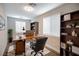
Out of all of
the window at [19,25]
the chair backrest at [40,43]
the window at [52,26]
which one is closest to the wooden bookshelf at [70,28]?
the window at [52,26]

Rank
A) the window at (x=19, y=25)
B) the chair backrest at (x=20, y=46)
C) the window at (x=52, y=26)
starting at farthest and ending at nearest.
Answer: the chair backrest at (x=20, y=46)
the window at (x=52, y=26)
the window at (x=19, y=25)

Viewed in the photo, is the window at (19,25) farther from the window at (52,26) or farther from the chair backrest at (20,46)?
the window at (52,26)

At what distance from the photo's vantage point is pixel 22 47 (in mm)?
2717

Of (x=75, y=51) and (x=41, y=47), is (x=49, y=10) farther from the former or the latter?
(x=75, y=51)

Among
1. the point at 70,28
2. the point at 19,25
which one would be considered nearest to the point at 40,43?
the point at 19,25

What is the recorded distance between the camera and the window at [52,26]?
2.43 metres

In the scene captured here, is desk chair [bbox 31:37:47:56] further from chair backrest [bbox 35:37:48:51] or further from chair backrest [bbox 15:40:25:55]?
chair backrest [bbox 15:40:25:55]

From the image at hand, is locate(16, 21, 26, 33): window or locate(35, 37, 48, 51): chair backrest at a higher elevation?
locate(16, 21, 26, 33): window

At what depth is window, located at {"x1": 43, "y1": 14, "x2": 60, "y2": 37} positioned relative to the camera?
243cm

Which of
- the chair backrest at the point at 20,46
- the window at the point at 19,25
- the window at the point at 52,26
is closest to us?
the window at the point at 19,25

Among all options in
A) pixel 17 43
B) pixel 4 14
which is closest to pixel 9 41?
pixel 17 43

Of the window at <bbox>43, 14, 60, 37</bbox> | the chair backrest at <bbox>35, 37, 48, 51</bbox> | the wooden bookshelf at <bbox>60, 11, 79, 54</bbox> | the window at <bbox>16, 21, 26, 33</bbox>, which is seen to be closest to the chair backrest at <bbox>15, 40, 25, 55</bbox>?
the chair backrest at <bbox>35, 37, 48, 51</bbox>

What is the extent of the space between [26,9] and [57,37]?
124 cm

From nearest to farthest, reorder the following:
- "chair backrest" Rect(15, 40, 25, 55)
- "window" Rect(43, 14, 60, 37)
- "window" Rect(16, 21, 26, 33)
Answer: "window" Rect(16, 21, 26, 33) < "window" Rect(43, 14, 60, 37) < "chair backrest" Rect(15, 40, 25, 55)
